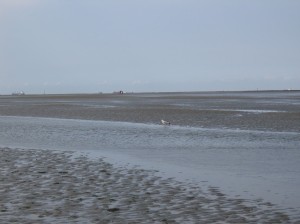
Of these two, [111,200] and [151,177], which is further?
[151,177]

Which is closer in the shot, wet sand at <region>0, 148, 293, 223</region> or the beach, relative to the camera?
wet sand at <region>0, 148, 293, 223</region>

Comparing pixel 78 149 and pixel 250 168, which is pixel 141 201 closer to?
pixel 250 168

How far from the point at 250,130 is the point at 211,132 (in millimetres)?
2044

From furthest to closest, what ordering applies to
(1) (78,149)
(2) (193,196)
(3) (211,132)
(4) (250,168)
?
(3) (211,132)
(1) (78,149)
(4) (250,168)
(2) (193,196)

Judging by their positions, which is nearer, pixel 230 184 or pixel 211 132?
pixel 230 184

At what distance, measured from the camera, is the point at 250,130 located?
23266 millimetres

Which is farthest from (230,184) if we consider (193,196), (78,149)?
(78,149)

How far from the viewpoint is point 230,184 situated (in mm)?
10625

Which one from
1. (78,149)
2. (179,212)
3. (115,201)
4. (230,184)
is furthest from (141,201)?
(78,149)

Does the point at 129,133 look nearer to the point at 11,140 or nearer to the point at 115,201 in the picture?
the point at 11,140

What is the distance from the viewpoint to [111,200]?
8.94m

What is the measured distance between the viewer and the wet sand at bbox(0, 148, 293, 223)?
770 cm

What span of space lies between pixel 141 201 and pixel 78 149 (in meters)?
8.61

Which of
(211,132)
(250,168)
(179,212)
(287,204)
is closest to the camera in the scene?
(179,212)
